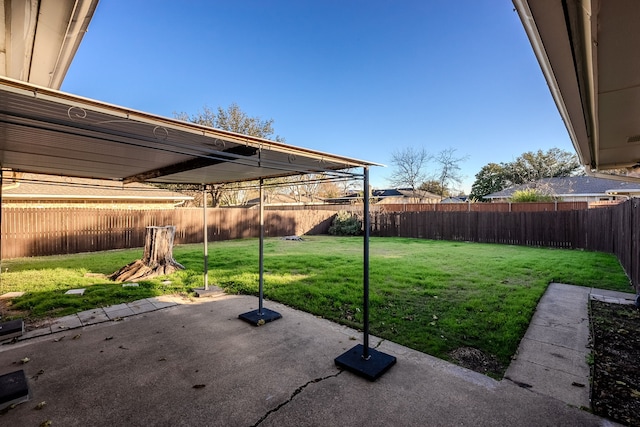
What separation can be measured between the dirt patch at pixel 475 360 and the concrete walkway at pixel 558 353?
0.11m

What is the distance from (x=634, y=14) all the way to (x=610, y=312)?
160 inches

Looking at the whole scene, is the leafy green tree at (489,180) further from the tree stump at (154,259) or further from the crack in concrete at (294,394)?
the crack in concrete at (294,394)

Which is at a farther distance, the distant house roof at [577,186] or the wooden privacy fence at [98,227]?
the distant house roof at [577,186]

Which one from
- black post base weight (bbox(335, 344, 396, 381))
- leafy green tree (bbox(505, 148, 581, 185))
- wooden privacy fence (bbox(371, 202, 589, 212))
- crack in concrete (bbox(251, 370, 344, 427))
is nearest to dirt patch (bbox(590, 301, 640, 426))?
black post base weight (bbox(335, 344, 396, 381))

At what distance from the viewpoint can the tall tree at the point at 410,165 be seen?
1045 inches

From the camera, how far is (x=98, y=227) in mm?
9742

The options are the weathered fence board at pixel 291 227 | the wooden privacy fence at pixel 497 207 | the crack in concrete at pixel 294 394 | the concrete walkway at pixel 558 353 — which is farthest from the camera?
the wooden privacy fence at pixel 497 207

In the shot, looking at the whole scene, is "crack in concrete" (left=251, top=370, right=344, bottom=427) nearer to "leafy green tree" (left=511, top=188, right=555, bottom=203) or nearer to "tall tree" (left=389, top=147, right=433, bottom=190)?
"leafy green tree" (left=511, top=188, right=555, bottom=203)

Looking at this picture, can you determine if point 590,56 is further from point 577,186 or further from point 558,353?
point 577,186

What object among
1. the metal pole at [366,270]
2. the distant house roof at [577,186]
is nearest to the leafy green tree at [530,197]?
the distant house roof at [577,186]

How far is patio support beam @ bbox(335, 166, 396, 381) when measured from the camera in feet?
7.56

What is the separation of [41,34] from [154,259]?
16.1 ft

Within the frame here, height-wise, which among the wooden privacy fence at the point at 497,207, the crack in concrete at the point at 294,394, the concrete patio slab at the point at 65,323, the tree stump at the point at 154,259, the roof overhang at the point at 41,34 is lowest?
the crack in concrete at the point at 294,394

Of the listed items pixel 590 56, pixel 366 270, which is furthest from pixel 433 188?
pixel 590 56
